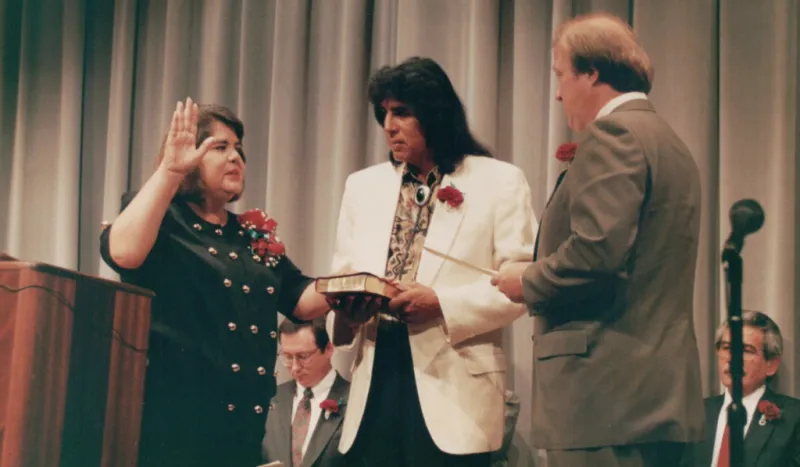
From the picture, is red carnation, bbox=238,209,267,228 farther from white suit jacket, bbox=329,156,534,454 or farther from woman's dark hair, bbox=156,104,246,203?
white suit jacket, bbox=329,156,534,454

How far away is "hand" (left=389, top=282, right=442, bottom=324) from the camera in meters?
2.46

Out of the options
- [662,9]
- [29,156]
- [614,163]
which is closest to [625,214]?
[614,163]

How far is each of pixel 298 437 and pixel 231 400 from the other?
1.45 meters

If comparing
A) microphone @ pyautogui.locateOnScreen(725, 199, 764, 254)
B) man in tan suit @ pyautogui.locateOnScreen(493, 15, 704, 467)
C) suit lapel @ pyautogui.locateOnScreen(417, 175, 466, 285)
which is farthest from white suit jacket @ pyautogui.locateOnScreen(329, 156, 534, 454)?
microphone @ pyautogui.locateOnScreen(725, 199, 764, 254)

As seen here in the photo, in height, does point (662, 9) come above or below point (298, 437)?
above

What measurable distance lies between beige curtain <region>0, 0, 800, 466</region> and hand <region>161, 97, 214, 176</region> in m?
1.61

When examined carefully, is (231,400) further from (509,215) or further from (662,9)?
(662,9)

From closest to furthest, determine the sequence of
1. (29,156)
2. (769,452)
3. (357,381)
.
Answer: (357,381)
(769,452)
(29,156)

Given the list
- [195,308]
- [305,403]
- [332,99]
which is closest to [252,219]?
[195,308]

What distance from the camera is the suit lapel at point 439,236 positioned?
8.51 ft

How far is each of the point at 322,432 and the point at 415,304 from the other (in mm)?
1449

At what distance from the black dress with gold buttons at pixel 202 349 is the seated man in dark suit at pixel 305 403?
1.25 m

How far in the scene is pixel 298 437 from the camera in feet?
12.6

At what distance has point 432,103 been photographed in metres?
2.78
